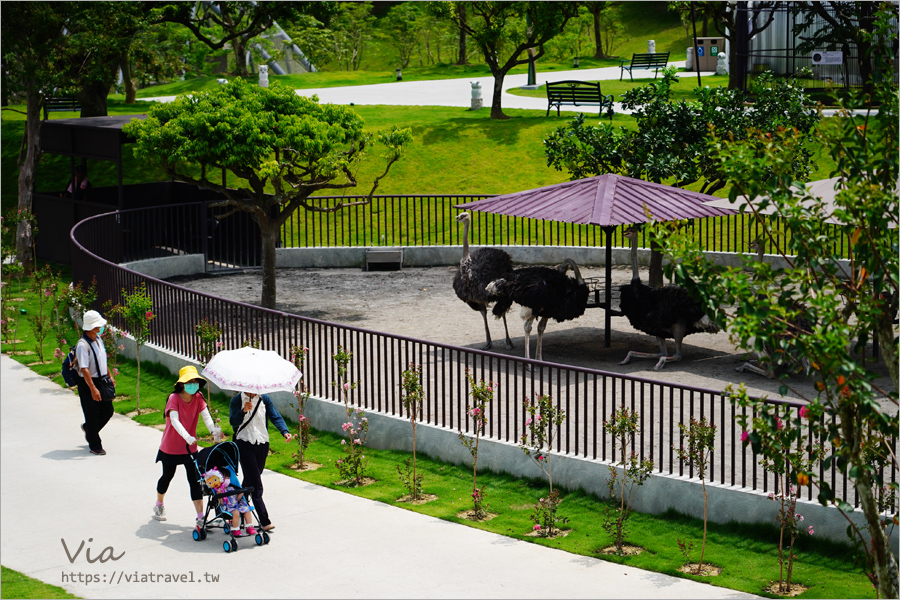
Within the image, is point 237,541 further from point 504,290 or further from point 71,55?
point 71,55

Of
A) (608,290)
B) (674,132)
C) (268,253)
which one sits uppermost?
(674,132)

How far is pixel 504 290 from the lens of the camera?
1570 centimetres

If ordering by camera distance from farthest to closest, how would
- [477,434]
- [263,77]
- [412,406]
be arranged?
[263,77] < [412,406] < [477,434]

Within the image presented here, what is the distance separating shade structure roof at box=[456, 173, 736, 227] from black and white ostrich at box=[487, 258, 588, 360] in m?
0.77

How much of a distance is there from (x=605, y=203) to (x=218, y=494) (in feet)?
25.7

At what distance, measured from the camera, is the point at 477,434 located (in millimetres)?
11273

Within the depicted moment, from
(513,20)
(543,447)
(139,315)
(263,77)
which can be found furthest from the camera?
(263,77)

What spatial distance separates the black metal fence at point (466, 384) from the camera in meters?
10.7

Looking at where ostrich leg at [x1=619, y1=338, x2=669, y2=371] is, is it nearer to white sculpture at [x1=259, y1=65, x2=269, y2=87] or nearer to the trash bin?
white sculpture at [x1=259, y1=65, x2=269, y2=87]

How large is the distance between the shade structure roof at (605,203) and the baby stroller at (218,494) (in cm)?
657

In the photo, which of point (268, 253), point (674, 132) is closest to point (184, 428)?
point (268, 253)

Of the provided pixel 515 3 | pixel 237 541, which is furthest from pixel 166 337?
pixel 515 3

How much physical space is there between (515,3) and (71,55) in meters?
12.5

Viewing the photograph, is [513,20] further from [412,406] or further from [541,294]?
[412,406]
